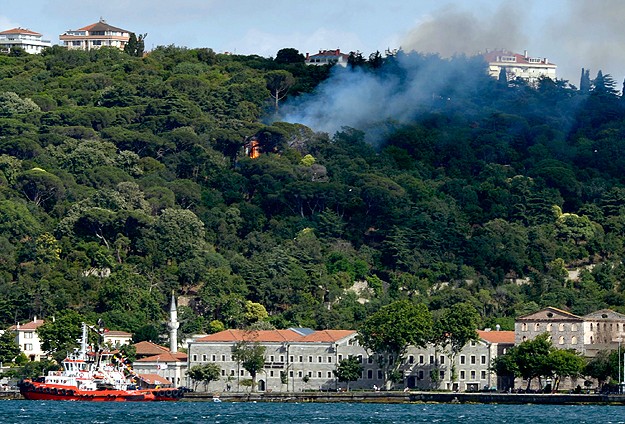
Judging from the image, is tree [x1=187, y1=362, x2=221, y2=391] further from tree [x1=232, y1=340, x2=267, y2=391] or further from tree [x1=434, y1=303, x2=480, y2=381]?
tree [x1=434, y1=303, x2=480, y2=381]

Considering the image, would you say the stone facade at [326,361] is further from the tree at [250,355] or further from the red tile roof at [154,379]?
the red tile roof at [154,379]

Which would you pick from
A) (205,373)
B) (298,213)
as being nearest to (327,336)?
(205,373)

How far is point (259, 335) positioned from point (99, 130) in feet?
186

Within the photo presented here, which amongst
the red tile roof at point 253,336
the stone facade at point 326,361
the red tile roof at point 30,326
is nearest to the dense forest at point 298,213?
the red tile roof at point 30,326

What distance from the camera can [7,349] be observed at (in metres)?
142

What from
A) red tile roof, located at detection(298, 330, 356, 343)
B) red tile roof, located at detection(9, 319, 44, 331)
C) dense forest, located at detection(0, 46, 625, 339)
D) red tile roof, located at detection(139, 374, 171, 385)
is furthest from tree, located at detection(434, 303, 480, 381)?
red tile roof, located at detection(9, 319, 44, 331)

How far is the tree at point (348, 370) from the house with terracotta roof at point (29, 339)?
24.1 metres

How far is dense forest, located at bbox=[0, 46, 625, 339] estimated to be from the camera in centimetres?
15250

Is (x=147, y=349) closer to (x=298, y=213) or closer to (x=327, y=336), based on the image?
(x=327, y=336)

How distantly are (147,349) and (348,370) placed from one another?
16.2m

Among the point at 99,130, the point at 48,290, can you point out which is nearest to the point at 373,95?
the point at 99,130

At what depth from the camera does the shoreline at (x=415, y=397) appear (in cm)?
12181

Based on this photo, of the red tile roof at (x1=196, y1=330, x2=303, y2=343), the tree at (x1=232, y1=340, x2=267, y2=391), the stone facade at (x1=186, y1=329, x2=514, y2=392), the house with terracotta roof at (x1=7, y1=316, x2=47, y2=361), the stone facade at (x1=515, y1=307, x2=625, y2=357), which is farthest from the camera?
the house with terracotta roof at (x1=7, y1=316, x2=47, y2=361)

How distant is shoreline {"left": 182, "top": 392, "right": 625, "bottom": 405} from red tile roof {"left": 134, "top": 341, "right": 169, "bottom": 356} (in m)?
8.95
